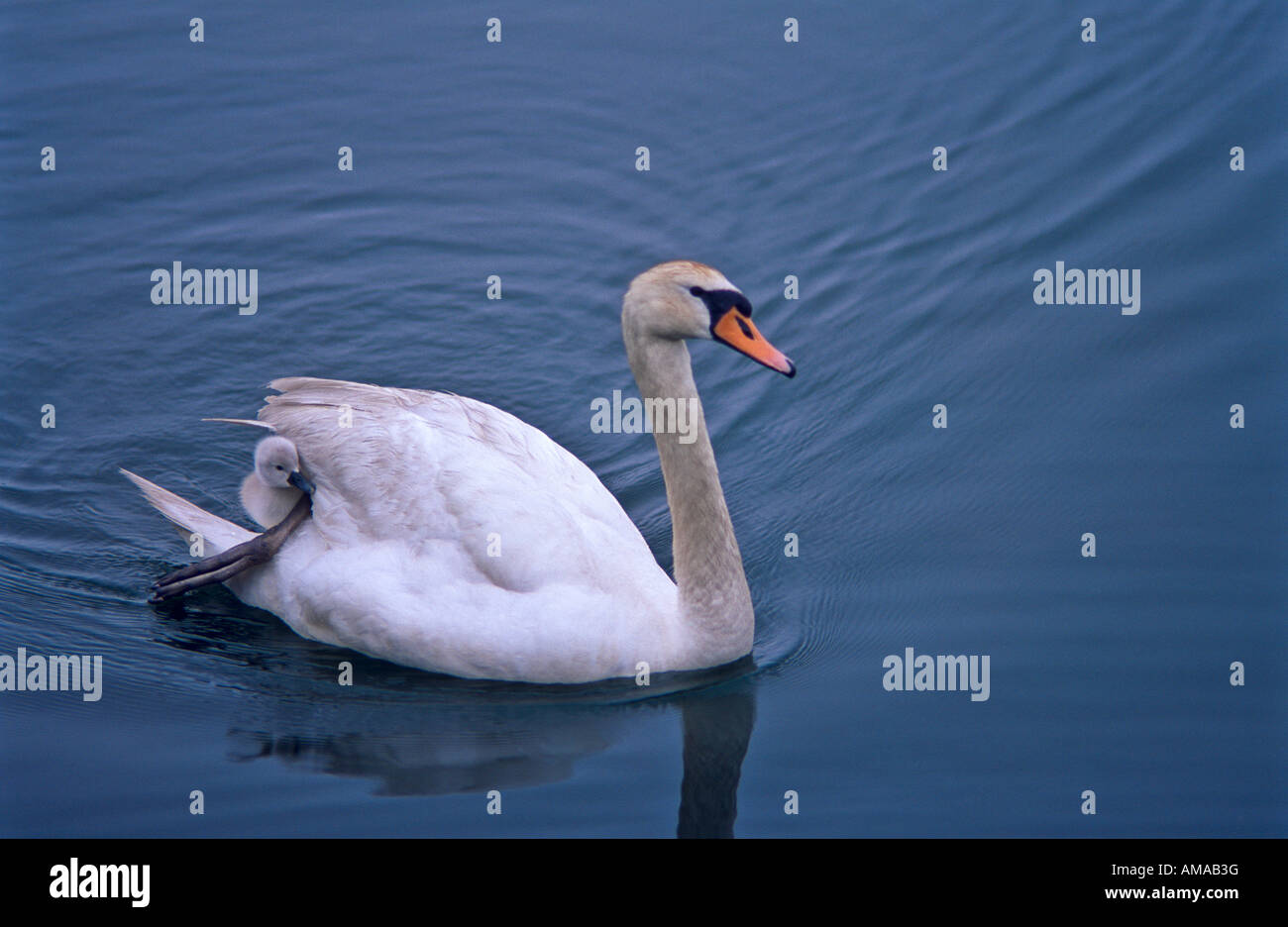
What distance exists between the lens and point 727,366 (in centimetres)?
1172

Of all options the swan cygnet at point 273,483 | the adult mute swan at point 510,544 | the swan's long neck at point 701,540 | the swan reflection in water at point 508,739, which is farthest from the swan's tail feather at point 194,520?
the swan's long neck at point 701,540

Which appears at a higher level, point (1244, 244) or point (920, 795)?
point (1244, 244)

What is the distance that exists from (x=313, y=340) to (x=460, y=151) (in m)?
2.87

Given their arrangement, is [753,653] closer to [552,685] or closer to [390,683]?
[552,685]

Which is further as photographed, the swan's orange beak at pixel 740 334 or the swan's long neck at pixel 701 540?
the swan's long neck at pixel 701 540

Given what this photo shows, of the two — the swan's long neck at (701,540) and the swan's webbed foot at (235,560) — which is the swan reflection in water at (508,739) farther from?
the swan's webbed foot at (235,560)

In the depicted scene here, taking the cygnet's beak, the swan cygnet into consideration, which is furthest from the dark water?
the cygnet's beak

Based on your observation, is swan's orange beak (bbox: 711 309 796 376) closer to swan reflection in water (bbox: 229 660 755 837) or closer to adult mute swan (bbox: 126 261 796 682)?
adult mute swan (bbox: 126 261 796 682)

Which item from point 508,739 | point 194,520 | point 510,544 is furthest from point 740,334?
point 194,520

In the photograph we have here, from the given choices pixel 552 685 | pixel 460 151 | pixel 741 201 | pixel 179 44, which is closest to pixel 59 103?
pixel 179 44

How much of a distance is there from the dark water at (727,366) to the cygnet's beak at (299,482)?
2.72 ft

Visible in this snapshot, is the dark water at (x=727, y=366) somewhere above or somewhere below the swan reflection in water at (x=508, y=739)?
above

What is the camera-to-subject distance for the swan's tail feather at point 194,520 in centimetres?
945

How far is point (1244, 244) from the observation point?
1181 centimetres
